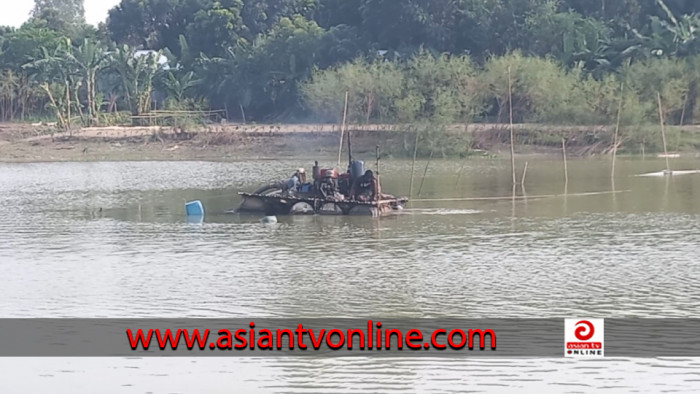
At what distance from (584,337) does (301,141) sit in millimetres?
36188

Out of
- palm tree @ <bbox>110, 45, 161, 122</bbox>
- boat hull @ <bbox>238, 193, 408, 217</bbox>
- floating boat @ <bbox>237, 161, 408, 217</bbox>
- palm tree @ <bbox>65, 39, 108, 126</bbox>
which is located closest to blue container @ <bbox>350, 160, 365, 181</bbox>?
floating boat @ <bbox>237, 161, 408, 217</bbox>

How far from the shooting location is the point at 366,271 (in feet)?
63.0

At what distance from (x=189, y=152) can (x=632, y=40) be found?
2032cm

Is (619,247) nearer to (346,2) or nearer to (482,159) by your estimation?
(482,159)

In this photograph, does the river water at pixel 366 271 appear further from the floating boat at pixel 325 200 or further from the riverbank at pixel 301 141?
the riverbank at pixel 301 141

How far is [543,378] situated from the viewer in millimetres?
12047

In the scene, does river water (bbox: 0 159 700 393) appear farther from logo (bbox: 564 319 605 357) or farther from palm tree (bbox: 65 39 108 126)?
palm tree (bbox: 65 39 108 126)

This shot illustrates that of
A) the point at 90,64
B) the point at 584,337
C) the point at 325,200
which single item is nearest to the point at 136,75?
the point at 90,64

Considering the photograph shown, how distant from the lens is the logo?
12875mm

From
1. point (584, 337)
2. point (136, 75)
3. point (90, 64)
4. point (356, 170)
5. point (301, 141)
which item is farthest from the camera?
point (136, 75)

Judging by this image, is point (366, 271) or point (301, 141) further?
point (301, 141)

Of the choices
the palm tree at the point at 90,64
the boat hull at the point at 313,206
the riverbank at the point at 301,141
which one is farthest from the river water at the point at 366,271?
the palm tree at the point at 90,64

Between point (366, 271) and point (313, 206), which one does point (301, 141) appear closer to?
point (313, 206)

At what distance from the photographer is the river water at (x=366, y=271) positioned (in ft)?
40.3
